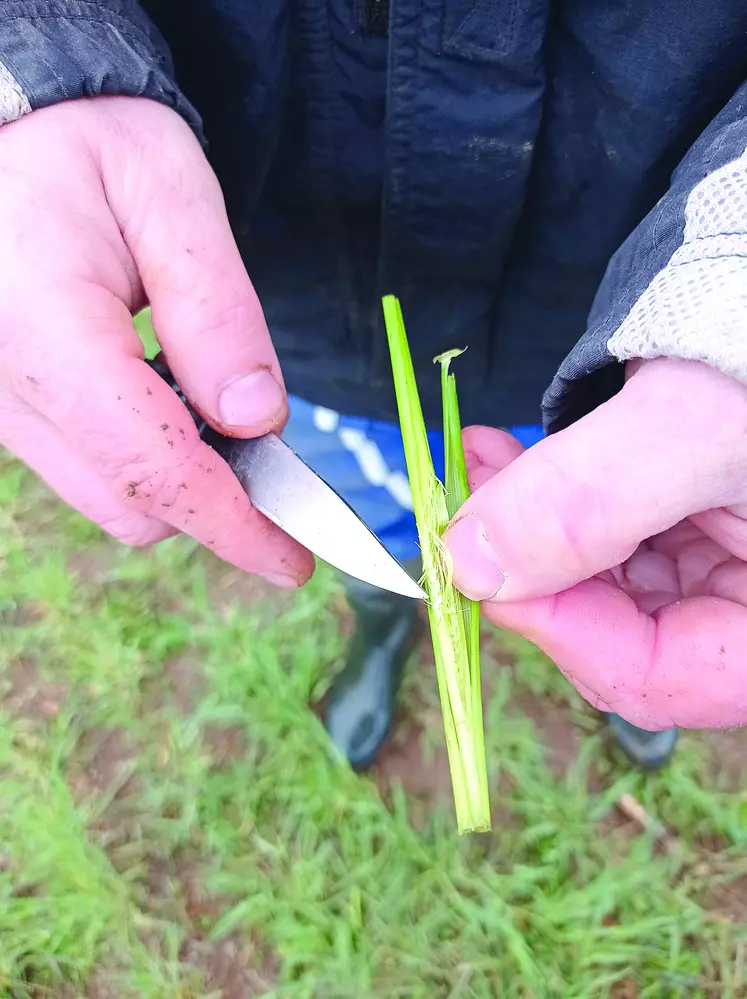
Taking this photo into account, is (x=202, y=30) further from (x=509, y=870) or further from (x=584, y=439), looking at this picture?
(x=509, y=870)

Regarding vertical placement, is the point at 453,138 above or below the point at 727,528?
above

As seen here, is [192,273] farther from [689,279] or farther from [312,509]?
[689,279]

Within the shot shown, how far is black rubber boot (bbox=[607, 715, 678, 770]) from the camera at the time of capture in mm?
2309

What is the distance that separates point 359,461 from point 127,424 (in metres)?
1.18

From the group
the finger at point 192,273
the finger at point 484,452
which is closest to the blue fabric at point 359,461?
the finger at point 484,452

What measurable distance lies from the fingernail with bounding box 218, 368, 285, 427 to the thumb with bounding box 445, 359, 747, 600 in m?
0.37

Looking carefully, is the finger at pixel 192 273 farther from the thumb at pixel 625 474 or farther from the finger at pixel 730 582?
the finger at pixel 730 582

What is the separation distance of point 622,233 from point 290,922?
193cm

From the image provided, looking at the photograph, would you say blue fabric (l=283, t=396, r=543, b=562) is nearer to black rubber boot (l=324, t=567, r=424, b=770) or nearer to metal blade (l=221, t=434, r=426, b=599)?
black rubber boot (l=324, t=567, r=424, b=770)

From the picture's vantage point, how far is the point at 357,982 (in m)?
2.01

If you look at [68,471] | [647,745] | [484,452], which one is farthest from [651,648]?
[647,745]

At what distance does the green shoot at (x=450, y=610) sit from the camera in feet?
4.32

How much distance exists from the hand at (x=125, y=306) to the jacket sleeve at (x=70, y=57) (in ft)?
0.07

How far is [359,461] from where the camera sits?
86.4 inches
